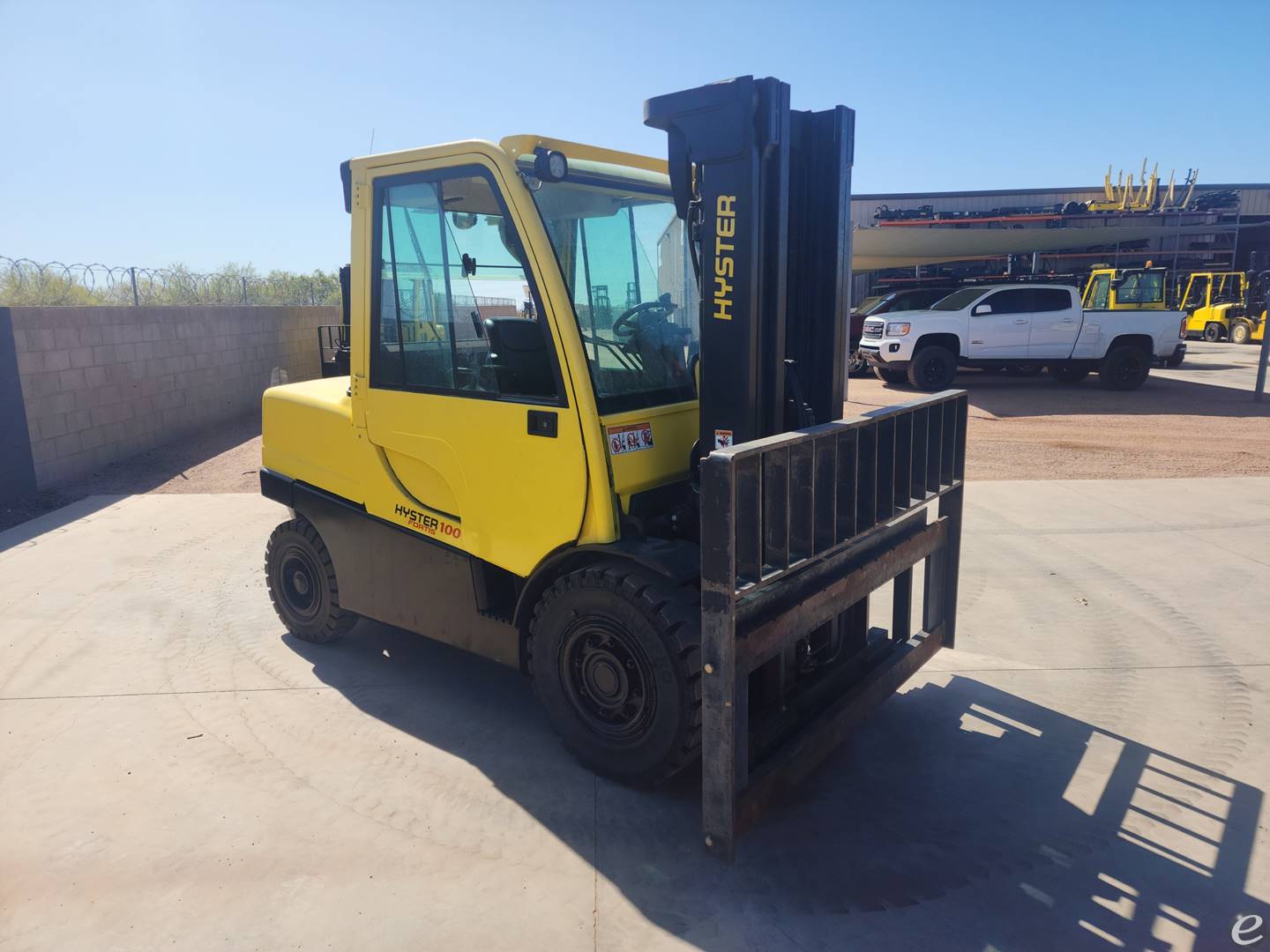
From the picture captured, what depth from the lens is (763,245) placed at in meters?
3.30

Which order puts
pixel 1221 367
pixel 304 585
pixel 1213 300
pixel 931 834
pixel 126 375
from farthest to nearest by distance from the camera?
pixel 1213 300, pixel 1221 367, pixel 126 375, pixel 304 585, pixel 931 834

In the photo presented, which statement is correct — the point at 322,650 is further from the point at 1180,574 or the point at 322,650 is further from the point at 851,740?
the point at 1180,574

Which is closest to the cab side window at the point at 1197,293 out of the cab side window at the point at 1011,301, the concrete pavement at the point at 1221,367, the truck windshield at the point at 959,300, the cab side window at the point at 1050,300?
the concrete pavement at the point at 1221,367

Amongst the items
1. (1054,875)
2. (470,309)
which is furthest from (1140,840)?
(470,309)

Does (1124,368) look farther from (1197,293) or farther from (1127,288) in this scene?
(1197,293)

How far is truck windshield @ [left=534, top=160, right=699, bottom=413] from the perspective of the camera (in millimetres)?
3396

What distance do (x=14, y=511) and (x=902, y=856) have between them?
28.2 ft

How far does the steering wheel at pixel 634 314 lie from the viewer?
140 inches

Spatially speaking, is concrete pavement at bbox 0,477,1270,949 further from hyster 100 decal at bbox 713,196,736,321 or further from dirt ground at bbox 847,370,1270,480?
dirt ground at bbox 847,370,1270,480

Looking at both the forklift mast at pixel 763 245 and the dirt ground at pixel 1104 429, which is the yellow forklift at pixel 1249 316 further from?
the forklift mast at pixel 763 245

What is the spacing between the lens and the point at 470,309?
11.9 ft

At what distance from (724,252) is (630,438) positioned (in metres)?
0.78

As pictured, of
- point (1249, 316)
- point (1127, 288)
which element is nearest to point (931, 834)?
point (1127, 288)

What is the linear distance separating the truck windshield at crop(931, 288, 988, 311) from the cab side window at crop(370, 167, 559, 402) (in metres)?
15.6
